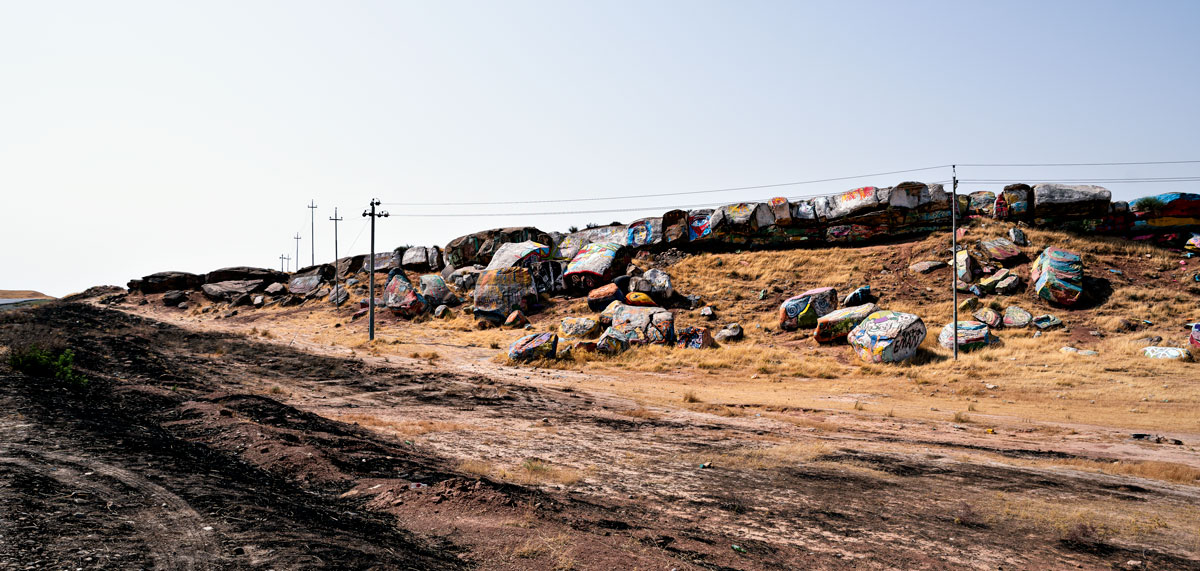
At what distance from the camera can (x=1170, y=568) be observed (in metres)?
6.58

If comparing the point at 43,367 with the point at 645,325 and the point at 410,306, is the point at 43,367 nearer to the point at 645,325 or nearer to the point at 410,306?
the point at 645,325

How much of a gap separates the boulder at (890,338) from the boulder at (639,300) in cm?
1193

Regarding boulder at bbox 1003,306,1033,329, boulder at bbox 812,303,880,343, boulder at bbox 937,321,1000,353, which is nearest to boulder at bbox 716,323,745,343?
boulder at bbox 812,303,880,343

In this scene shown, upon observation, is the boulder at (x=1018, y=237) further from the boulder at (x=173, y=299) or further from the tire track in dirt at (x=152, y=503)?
the boulder at (x=173, y=299)

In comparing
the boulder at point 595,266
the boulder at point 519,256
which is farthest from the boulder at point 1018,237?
the boulder at point 519,256

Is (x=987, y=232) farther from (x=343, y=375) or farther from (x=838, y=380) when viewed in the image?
(x=343, y=375)

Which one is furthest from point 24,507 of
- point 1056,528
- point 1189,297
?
point 1189,297

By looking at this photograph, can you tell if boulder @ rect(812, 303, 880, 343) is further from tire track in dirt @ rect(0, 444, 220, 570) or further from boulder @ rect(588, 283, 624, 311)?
tire track in dirt @ rect(0, 444, 220, 570)

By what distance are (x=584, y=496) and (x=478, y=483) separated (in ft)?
5.18

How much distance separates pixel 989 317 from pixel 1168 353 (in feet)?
22.0

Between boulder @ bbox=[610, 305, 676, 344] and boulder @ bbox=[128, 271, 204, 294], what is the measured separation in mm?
53119

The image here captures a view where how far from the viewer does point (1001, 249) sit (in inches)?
1340

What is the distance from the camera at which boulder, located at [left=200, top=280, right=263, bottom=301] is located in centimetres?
5694

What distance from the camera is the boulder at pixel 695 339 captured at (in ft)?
89.4
